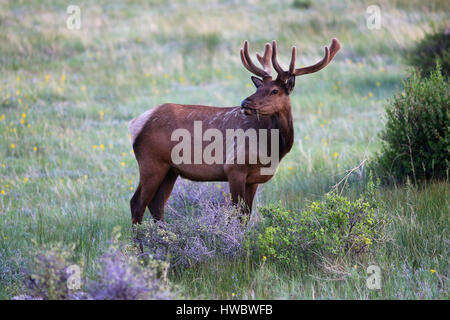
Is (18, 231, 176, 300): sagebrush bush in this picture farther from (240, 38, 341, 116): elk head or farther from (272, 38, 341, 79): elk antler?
(272, 38, 341, 79): elk antler

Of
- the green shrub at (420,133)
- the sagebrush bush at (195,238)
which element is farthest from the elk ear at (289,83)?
the green shrub at (420,133)

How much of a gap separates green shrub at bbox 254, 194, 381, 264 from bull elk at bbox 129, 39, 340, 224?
56cm

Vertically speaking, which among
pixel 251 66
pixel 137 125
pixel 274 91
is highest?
pixel 251 66

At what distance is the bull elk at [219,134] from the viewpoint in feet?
21.0

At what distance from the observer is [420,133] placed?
7402 millimetres

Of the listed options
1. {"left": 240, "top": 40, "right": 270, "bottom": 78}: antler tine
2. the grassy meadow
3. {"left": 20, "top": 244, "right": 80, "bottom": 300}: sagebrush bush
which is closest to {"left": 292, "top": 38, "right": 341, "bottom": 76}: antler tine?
{"left": 240, "top": 40, "right": 270, "bottom": 78}: antler tine

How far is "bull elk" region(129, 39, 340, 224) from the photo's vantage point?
6406 millimetres

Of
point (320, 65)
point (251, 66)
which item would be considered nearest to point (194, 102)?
point (251, 66)

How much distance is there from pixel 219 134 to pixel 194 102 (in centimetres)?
670

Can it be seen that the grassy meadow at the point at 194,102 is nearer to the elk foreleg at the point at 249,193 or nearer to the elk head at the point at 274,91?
the elk foreleg at the point at 249,193

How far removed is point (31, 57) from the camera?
1641 cm

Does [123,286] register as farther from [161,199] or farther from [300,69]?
[300,69]
